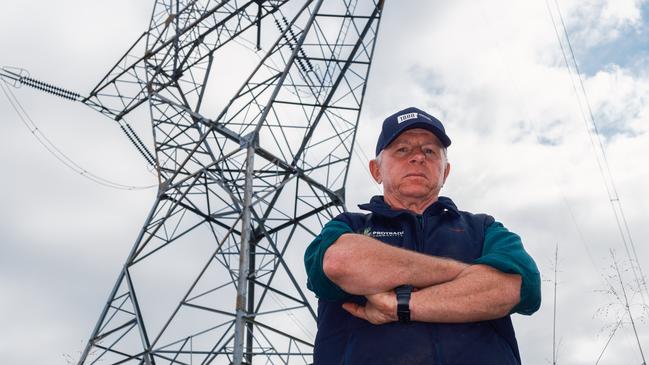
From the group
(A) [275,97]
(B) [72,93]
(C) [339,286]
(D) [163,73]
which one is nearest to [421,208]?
(C) [339,286]

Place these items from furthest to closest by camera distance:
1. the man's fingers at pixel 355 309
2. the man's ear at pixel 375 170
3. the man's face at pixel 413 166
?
the man's ear at pixel 375 170 → the man's face at pixel 413 166 → the man's fingers at pixel 355 309

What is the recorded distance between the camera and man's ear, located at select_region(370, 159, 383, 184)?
10.9ft

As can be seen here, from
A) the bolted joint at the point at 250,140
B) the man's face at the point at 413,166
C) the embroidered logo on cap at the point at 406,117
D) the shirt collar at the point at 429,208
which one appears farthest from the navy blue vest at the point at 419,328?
the bolted joint at the point at 250,140

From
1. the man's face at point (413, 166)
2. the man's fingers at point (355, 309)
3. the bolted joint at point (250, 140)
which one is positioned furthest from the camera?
the bolted joint at point (250, 140)

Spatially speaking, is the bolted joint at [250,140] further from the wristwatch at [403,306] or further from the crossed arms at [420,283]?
the wristwatch at [403,306]

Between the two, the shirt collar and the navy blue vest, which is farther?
the shirt collar

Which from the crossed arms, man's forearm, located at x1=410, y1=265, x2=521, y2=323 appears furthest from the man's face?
man's forearm, located at x1=410, y1=265, x2=521, y2=323

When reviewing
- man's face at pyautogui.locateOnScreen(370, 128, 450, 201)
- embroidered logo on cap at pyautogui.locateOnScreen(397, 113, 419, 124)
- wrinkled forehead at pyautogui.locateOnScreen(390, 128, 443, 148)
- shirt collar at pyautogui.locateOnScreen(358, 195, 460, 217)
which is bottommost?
shirt collar at pyautogui.locateOnScreen(358, 195, 460, 217)

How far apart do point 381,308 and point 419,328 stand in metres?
0.16

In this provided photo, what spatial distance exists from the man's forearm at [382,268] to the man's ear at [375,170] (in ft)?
2.36

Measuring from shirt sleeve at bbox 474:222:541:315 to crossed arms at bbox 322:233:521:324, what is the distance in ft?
0.09

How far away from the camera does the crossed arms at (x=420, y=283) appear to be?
252 cm

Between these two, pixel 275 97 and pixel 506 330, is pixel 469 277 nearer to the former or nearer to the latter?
pixel 506 330

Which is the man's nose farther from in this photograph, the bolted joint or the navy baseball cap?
the bolted joint
